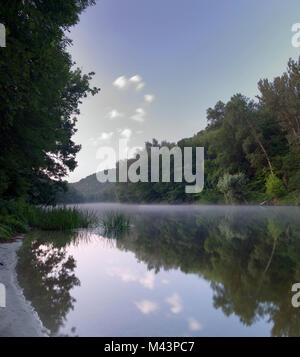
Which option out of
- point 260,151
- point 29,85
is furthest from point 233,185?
point 29,85

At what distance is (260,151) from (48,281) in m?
32.4

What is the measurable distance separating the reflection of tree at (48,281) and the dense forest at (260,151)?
2565 centimetres

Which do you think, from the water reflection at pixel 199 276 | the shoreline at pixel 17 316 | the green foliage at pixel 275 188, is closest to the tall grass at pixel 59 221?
the water reflection at pixel 199 276

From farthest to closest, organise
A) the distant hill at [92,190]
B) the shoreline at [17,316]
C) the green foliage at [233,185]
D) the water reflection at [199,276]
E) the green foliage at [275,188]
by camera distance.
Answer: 1. the distant hill at [92,190]
2. the green foliage at [233,185]
3. the green foliage at [275,188]
4. the water reflection at [199,276]
5. the shoreline at [17,316]

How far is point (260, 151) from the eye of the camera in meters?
30.9

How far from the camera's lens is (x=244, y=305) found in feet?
7.37

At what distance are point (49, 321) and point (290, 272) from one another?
299 cm

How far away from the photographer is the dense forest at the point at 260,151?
2656 cm

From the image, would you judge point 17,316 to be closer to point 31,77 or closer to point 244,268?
point 244,268

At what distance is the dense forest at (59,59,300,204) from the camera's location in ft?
87.1

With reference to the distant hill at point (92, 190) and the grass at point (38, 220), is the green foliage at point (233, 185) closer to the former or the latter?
the grass at point (38, 220)

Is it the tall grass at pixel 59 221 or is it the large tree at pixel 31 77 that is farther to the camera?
the tall grass at pixel 59 221

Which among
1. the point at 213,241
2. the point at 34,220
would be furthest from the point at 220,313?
the point at 34,220
